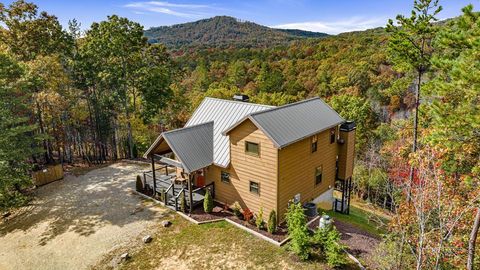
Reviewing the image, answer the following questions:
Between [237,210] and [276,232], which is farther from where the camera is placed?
[237,210]

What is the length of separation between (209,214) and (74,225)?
7662mm

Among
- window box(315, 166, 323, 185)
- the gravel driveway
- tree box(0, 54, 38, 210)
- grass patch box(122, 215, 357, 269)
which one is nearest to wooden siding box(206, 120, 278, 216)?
grass patch box(122, 215, 357, 269)

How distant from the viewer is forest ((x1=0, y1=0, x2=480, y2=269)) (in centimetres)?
982

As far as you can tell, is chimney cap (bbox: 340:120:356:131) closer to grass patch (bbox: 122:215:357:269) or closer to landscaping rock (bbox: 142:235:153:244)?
grass patch (bbox: 122:215:357:269)

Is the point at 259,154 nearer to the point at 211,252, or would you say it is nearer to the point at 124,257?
the point at 211,252

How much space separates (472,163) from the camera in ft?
57.1

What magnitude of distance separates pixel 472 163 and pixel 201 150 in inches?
629

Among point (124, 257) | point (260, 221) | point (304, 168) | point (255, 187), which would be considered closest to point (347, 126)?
point (304, 168)

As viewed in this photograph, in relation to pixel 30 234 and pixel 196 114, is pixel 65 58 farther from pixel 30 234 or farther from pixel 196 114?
pixel 30 234

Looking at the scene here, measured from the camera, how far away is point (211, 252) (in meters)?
14.0

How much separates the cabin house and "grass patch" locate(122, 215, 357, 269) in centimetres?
206

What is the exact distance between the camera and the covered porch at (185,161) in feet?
55.7

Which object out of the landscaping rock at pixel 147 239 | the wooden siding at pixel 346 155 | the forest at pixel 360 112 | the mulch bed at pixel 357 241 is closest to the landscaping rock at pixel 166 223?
the landscaping rock at pixel 147 239

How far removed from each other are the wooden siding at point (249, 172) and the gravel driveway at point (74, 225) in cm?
437
